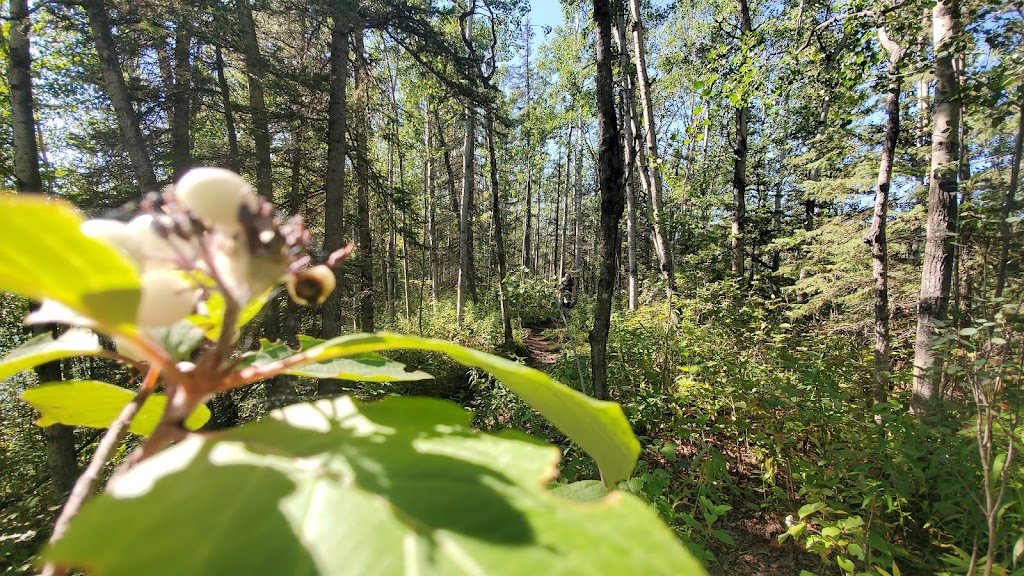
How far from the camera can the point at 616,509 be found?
0.32 m

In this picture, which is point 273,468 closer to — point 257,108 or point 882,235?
point 882,235

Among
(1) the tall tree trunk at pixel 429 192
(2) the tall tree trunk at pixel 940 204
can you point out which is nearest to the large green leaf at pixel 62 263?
(2) the tall tree trunk at pixel 940 204

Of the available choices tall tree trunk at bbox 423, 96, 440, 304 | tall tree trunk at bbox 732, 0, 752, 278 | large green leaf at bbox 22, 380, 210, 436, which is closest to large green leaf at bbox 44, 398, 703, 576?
large green leaf at bbox 22, 380, 210, 436

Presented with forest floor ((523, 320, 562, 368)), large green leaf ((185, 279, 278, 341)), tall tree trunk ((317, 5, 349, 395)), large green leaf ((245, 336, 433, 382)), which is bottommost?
forest floor ((523, 320, 562, 368))

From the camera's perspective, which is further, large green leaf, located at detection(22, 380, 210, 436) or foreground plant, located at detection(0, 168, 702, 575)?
large green leaf, located at detection(22, 380, 210, 436)

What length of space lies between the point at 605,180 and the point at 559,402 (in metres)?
4.17

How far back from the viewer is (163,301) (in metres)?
0.42

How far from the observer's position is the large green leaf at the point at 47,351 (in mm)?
518

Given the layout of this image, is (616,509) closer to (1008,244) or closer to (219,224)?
(219,224)

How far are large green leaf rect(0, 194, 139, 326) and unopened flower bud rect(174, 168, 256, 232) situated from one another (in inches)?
5.9

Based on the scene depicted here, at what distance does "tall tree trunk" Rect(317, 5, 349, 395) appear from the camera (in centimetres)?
691

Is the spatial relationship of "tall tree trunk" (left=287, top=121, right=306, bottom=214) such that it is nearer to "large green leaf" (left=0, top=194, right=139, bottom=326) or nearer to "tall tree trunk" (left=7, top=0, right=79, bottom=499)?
"tall tree trunk" (left=7, top=0, right=79, bottom=499)

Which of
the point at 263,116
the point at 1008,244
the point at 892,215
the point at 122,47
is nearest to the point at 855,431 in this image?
the point at 1008,244

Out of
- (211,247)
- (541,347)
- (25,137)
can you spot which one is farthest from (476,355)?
(541,347)
